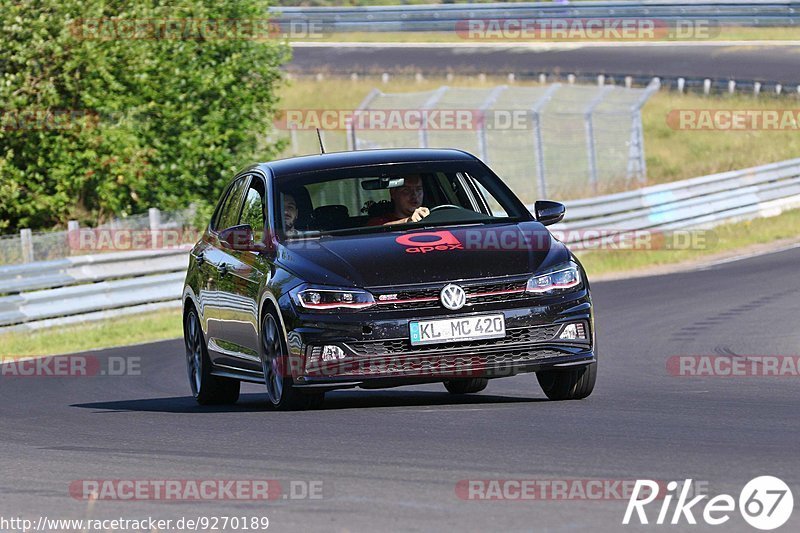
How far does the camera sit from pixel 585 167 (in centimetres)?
3228

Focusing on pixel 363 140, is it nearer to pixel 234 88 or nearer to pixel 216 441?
pixel 234 88

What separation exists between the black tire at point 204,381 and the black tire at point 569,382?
2547mm

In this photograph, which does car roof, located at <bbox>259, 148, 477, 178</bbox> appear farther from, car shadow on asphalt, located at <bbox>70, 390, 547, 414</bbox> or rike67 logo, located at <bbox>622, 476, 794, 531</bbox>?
rike67 logo, located at <bbox>622, 476, 794, 531</bbox>

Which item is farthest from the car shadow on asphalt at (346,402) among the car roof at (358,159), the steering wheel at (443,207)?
the car roof at (358,159)

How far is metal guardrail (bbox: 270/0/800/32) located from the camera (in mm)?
49156

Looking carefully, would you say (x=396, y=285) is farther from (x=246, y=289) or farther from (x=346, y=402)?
(x=346, y=402)

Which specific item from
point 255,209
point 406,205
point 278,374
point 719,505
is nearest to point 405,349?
point 278,374

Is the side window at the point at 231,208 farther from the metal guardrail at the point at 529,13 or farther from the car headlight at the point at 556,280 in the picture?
the metal guardrail at the point at 529,13

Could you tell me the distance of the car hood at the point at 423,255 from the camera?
923 cm

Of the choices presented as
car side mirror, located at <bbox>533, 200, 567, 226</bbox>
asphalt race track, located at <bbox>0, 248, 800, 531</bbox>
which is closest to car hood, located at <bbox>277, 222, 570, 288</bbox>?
car side mirror, located at <bbox>533, 200, 567, 226</bbox>

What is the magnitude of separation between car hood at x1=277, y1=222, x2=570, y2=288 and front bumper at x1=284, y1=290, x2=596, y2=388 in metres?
0.21

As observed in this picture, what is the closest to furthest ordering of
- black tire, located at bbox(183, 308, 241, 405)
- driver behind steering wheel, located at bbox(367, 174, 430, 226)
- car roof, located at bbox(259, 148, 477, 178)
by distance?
driver behind steering wheel, located at bbox(367, 174, 430, 226)
car roof, located at bbox(259, 148, 477, 178)
black tire, located at bbox(183, 308, 241, 405)

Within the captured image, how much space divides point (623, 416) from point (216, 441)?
86.2 inches

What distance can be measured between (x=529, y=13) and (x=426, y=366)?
45.8m
